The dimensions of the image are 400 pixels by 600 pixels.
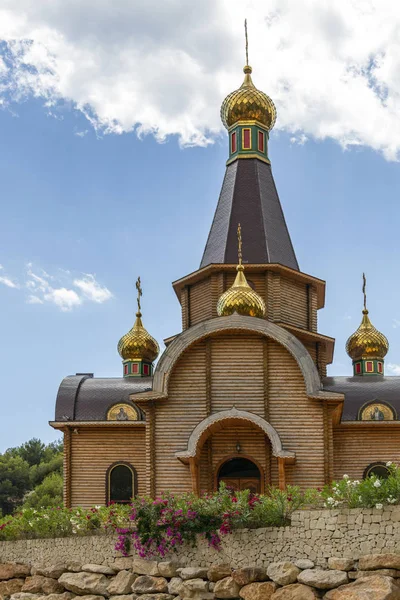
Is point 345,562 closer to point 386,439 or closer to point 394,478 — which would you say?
point 394,478

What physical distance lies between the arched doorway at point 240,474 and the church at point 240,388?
0.07 feet

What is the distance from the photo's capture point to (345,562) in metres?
12.0

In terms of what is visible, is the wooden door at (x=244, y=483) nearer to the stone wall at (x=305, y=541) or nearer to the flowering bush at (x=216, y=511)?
the flowering bush at (x=216, y=511)

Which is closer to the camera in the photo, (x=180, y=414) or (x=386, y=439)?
(x=180, y=414)

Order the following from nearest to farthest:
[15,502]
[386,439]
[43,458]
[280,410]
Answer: [280,410] < [386,439] < [15,502] < [43,458]

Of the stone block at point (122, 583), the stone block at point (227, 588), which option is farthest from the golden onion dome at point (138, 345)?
the stone block at point (227, 588)

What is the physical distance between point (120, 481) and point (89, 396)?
223 centimetres

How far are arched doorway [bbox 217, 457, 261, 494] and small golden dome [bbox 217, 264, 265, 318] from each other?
3160mm

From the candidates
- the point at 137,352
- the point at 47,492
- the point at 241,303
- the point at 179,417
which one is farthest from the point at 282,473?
the point at 47,492

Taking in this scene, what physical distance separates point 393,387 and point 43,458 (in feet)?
93.8

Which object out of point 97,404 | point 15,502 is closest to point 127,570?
point 97,404

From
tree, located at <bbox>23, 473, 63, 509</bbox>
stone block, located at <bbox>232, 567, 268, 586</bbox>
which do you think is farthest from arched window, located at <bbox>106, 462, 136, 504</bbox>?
tree, located at <bbox>23, 473, 63, 509</bbox>

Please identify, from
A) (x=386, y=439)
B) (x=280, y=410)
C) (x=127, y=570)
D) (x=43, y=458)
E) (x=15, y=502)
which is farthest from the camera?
(x=43, y=458)

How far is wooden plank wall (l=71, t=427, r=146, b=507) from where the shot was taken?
21.0 metres
